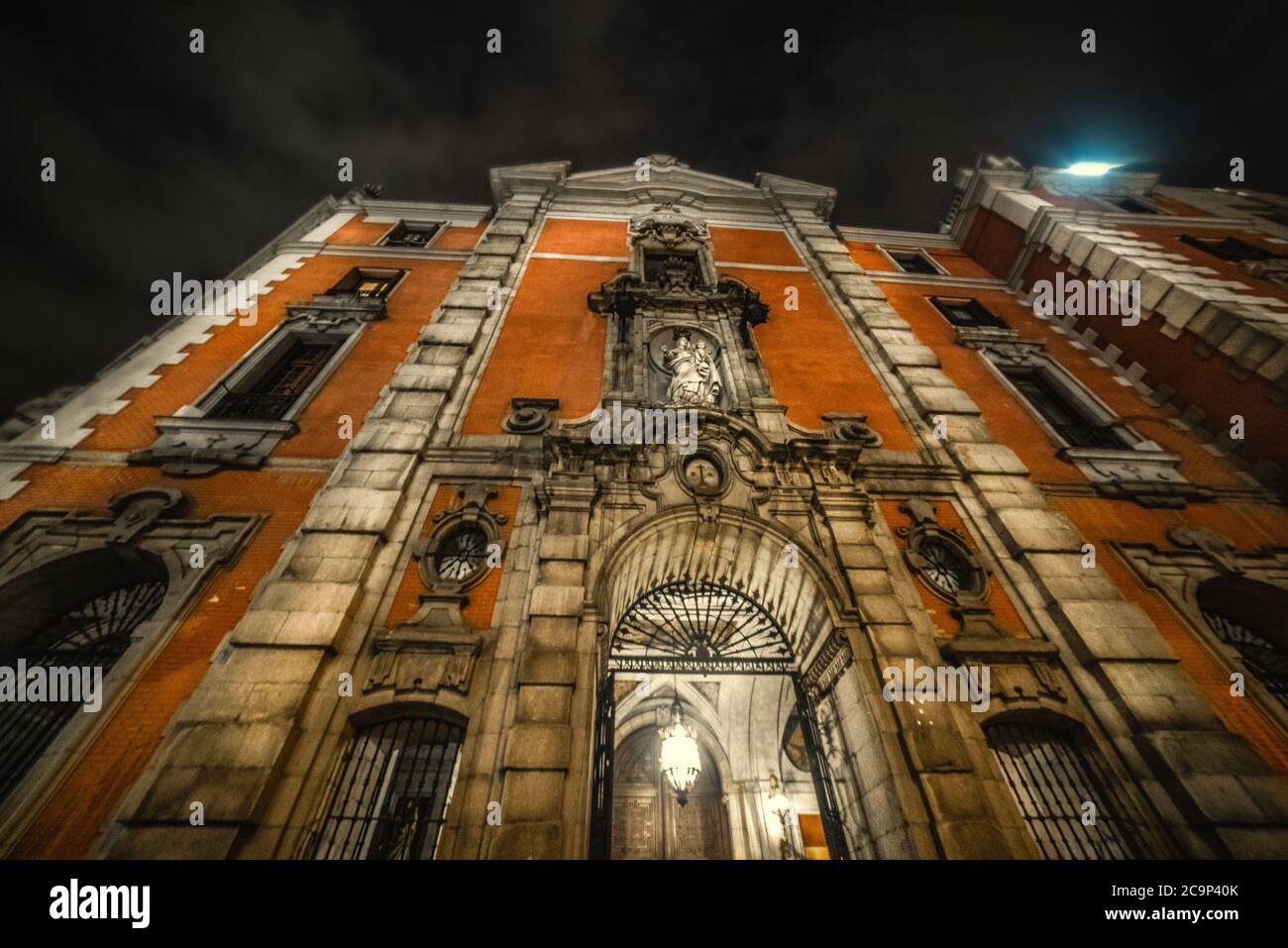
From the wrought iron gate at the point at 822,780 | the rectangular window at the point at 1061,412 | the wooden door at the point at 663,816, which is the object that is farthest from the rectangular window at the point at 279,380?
the rectangular window at the point at 1061,412

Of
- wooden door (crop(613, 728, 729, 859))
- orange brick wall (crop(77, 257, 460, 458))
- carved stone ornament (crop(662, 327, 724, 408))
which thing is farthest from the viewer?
wooden door (crop(613, 728, 729, 859))

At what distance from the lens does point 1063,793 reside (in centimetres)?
517

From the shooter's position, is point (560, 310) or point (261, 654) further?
point (560, 310)

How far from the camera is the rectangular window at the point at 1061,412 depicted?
30.6 feet

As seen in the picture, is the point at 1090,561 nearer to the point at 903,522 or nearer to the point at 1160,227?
the point at 903,522

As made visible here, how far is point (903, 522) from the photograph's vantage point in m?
7.30

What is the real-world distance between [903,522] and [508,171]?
15277 mm

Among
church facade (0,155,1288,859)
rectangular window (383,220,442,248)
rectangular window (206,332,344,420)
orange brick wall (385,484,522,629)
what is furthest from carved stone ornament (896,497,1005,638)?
rectangular window (383,220,442,248)

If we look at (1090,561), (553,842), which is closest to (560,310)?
(553,842)

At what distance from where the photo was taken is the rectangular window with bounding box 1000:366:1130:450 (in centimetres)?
934

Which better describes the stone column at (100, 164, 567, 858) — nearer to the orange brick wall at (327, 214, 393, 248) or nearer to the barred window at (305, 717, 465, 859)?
the barred window at (305, 717, 465, 859)

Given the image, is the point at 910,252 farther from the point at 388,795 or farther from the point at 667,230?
the point at 388,795

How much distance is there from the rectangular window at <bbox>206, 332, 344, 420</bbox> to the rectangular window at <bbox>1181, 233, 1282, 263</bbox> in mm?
21364

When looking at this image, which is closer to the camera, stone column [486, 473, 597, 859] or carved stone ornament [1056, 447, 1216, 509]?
stone column [486, 473, 597, 859]
